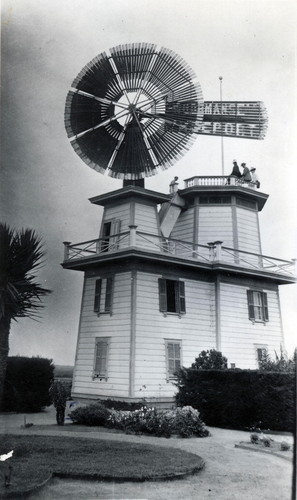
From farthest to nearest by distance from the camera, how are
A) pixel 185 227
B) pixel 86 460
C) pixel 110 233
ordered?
pixel 185 227 → pixel 110 233 → pixel 86 460

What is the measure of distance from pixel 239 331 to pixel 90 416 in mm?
9042

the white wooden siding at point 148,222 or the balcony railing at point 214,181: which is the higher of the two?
the balcony railing at point 214,181

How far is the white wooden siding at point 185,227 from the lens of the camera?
24.4 meters

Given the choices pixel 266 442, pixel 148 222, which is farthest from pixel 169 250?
pixel 266 442

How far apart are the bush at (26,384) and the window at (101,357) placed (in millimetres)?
2338

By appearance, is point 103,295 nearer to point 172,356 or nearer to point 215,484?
point 172,356

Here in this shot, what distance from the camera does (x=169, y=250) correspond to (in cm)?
2134

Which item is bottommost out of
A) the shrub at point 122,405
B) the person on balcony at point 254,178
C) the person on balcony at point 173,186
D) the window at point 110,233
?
the shrub at point 122,405

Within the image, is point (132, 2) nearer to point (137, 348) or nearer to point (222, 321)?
point (137, 348)

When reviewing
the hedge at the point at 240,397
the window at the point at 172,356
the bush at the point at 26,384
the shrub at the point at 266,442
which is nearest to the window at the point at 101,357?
the bush at the point at 26,384

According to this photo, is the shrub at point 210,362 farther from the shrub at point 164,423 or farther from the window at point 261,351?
the window at point 261,351

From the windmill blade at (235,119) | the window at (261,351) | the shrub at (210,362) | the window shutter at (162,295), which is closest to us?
the shrub at (210,362)

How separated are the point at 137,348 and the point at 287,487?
10398 millimetres

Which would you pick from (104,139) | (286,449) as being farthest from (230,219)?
(286,449)
